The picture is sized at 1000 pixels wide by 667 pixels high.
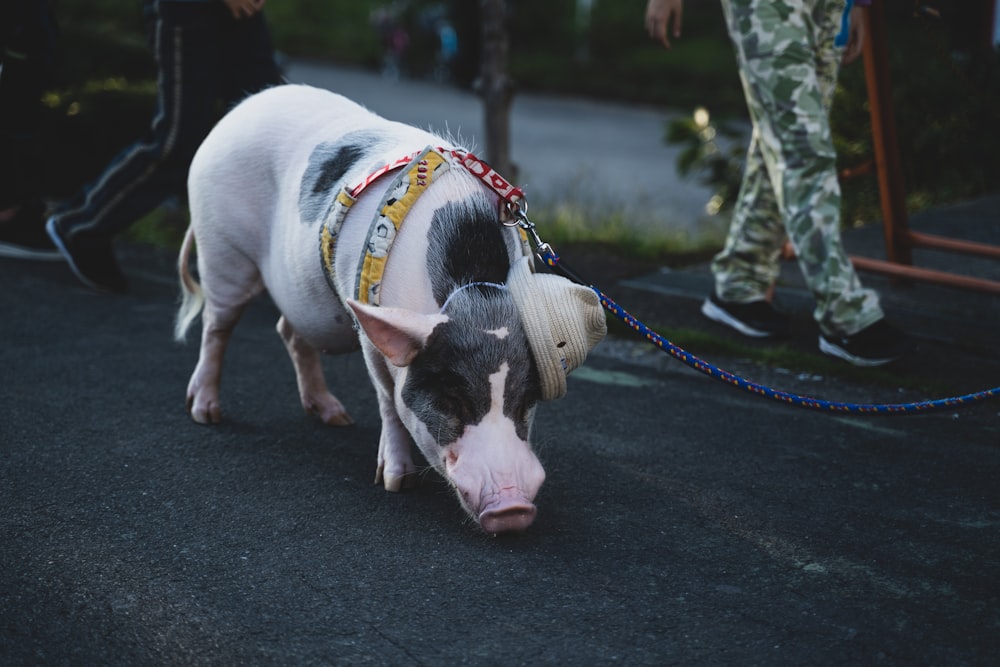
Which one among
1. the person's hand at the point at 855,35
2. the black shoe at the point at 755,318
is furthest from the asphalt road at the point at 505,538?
the person's hand at the point at 855,35

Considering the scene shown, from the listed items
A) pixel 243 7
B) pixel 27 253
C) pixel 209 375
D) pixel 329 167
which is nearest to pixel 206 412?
pixel 209 375

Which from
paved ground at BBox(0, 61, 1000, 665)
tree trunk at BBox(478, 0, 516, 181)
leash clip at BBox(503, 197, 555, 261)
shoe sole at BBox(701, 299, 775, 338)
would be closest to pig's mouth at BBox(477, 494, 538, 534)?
paved ground at BBox(0, 61, 1000, 665)

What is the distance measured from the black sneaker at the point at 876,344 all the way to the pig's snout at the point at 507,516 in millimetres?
1939

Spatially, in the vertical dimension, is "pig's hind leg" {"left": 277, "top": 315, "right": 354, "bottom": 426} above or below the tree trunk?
below

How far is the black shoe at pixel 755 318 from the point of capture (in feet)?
15.0

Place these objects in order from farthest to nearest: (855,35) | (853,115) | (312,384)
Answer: (853,115) < (855,35) < (312,384)

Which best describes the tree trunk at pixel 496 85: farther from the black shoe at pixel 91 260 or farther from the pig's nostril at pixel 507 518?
the pig's nostril at pixel 507 518

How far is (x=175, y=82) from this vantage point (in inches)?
179

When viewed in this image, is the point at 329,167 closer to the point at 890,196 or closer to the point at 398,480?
the point at 398,480

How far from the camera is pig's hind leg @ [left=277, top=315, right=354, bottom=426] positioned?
12.0 ft

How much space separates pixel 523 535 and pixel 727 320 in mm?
2109

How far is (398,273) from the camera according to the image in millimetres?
2752

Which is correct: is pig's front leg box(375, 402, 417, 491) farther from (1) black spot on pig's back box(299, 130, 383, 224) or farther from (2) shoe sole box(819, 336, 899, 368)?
(2) shoe sole box(819, 336, 899, 368)

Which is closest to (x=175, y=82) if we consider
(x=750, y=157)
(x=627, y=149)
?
(x=750, y=157)
